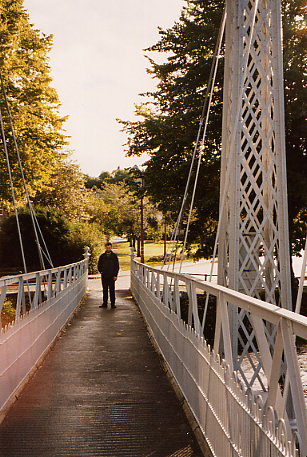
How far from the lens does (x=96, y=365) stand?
8.62 metres

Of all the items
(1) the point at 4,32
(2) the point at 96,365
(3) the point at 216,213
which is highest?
(1) the point at 4,32

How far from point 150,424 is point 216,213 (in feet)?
45.8

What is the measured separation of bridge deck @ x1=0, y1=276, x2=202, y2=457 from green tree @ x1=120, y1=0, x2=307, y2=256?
401 inches

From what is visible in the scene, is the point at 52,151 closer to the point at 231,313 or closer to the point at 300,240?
the point at 300,240

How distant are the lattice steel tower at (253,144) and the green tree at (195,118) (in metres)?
10.4

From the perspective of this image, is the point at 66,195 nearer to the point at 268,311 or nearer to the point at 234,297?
the point at 234,297

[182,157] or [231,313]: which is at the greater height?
[182,157]

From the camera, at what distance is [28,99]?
2530 cm

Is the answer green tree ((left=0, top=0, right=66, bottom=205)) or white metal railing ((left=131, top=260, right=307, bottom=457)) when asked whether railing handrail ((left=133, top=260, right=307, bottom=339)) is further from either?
green tree ((left=0, top=0, right=66, bottom=205))

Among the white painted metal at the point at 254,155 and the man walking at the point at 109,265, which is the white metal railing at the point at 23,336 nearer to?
the white painted metal at the point at 254,155

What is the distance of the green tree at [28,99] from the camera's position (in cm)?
2383

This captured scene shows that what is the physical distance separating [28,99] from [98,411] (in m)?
21.0

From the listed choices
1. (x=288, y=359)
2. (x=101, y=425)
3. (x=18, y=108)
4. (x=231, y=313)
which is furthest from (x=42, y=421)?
(x=18, y=108)

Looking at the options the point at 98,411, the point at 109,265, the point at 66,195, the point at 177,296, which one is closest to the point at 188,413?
the point at 98,411
